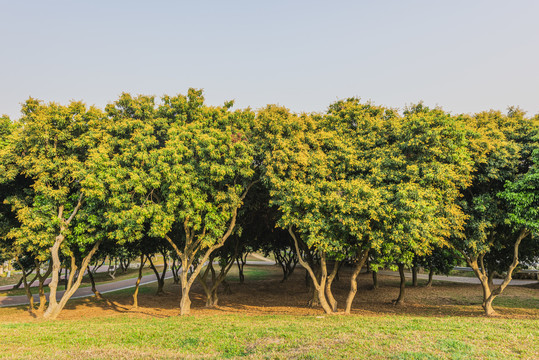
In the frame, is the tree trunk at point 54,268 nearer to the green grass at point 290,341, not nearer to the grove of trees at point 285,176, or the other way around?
the grove of trees at point 285,176

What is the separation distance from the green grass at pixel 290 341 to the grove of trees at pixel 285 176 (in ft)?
13.8

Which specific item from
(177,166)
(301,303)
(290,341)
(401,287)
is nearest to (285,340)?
(290,341)

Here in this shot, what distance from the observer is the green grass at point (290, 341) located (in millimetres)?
9242

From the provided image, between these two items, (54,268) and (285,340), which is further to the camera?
(54,268)

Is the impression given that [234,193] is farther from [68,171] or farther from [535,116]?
[535,116]

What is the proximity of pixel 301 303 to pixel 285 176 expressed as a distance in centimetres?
1211

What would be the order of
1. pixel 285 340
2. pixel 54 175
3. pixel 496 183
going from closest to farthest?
1. pixel 285 340
2. pixel 496 183
3. pixel 54 175

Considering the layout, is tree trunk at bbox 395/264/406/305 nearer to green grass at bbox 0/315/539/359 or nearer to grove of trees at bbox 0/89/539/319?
grove of trees at bbox 0/89/539/319

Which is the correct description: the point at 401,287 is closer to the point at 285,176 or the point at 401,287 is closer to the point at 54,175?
the point at 285,176

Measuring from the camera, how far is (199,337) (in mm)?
11430

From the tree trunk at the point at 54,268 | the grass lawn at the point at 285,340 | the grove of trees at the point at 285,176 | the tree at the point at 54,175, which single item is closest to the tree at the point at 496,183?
the grove of trees at the point at 285,176

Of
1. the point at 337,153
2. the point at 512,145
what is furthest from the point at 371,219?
the point at 512,145

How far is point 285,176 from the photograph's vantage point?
55.3 feet

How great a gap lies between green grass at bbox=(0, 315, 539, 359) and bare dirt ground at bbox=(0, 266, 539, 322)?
6.86m
